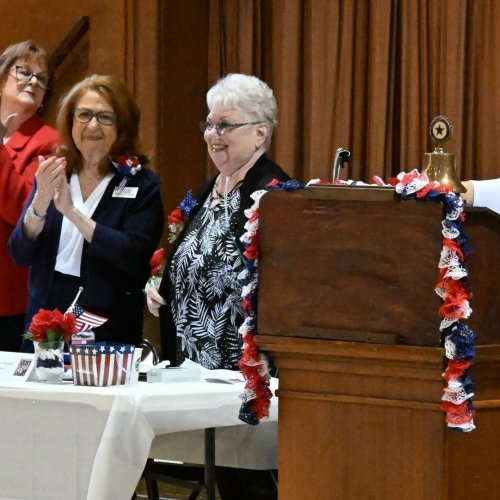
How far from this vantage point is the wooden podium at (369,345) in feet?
7.56

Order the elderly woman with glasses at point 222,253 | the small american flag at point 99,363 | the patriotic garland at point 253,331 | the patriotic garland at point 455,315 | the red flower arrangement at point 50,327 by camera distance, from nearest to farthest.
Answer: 1. the patriotic garland at point 455,315
2. the patriotic garland at point 253,331
3. the small american flag at point 99,363
4. the red flower arrangement at point 50,327
5. the elderly woman with glasses at point 222,253

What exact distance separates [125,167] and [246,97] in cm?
50

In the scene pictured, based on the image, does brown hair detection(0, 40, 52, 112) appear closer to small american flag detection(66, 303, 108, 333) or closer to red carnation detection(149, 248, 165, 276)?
red carnation detection(149, 248, 165, 276)

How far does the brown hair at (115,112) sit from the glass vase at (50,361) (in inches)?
36.2

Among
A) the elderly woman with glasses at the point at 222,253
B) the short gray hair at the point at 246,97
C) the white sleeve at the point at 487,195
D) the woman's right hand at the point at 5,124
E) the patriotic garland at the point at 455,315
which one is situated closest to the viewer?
the patriotic garland at the point at 455,315

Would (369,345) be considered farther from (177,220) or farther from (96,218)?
(96,218)

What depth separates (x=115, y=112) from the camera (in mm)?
3830

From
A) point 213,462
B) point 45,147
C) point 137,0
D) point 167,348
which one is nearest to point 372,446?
point 213,462

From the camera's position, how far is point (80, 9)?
554 cm

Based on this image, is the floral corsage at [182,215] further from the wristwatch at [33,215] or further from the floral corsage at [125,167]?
the wristwatch at [33,215]

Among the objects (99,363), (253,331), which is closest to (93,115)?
(99,363)

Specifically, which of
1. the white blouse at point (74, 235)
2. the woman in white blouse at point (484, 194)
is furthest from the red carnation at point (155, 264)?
the woman in white blouse at point (484, 194)

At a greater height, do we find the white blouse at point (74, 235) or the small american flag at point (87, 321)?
the white blouse at point (74, 235)

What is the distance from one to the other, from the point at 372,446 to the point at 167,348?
1432 millimetres
